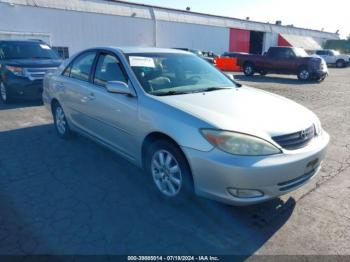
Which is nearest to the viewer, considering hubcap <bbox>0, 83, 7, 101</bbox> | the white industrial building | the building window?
hubcap <bbox>0, 83, 7, 101</bbox>

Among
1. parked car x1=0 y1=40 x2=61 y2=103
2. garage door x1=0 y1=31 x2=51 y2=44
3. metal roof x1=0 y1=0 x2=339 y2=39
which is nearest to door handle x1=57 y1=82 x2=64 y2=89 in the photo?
parked car x1=0 y1=40 x2=61 y2=103

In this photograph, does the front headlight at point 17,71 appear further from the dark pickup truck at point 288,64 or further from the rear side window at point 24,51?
the dark pickup truck at point 288,64

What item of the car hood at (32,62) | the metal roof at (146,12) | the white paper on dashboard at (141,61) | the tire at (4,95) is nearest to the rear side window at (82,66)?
the white paper on dashboard at (141,61)

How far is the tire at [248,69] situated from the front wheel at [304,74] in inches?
119

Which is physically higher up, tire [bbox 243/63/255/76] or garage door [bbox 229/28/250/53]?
garage door [bbox 229/28/250/53]

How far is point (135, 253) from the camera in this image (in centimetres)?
253

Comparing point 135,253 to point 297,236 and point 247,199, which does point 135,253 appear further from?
point 297,236

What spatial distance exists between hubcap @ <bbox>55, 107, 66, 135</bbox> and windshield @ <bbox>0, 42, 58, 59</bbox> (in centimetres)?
414

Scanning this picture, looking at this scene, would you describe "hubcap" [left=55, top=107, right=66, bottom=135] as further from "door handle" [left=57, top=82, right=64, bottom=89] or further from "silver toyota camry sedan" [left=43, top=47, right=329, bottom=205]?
"silver toyota camry sedan" [left=43, top=47, right=329, bottom=205]

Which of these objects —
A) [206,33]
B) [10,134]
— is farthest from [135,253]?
[206,33]

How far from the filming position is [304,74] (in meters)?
15.8

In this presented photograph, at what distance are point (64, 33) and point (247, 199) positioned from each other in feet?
68.7

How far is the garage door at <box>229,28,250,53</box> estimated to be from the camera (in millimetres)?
33106

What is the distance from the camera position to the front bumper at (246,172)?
8.30 feet
